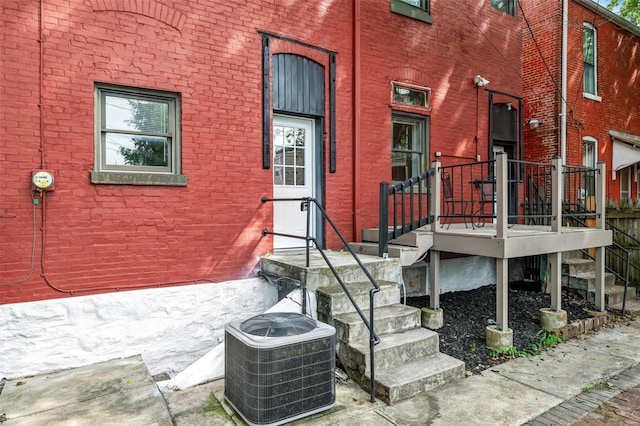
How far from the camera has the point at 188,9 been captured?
4977 millimetres

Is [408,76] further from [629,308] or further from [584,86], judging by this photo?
Answer: [584,86]

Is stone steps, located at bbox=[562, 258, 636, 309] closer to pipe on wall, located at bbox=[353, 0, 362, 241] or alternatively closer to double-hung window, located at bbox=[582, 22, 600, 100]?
pipe on wall, located at bbox=[353, 0, 362, 241]

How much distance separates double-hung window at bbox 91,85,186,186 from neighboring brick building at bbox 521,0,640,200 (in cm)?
879

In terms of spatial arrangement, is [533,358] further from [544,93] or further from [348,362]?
[544,93]

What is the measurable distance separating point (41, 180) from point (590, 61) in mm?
12744

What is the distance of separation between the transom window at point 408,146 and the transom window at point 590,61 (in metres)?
6.29

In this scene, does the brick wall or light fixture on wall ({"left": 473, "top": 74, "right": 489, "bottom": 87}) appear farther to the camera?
light fixture on wall ({"left": 473, "top": 74, "right": 489, "bottom": 87})

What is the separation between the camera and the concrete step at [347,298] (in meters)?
4.41

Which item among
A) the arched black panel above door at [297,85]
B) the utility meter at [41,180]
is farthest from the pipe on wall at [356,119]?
the utility meter at [41,180]

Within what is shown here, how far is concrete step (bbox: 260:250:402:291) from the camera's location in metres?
4.60

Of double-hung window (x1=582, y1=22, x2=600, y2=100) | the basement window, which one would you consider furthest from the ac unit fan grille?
double-hung window (x1=582, y1=22, x2=600, y2=100)

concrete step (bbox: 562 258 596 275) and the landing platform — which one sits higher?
the landing platform

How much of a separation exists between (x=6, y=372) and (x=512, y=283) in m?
8.44

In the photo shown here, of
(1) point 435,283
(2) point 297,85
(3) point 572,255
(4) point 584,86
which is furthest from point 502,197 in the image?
(4) point 584,86
